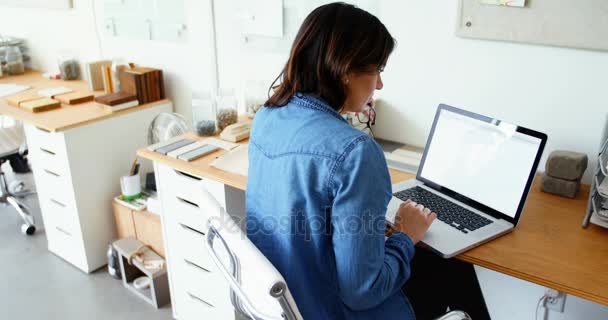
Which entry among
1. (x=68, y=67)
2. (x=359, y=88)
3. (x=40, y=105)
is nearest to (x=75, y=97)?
(x=40, y=105)

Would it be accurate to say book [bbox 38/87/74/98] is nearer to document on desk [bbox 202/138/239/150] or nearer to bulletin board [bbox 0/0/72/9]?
bulletin board [bbox 0/0/72/9]

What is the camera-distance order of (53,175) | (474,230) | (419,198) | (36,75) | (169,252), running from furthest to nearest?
1. (36,75)
2. (53,175)
3. (169,252)
4. (419,198)
5. (474,230)

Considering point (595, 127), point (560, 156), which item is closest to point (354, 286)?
point (560, 156)

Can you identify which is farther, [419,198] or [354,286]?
[419,198]

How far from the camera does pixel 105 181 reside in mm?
2521

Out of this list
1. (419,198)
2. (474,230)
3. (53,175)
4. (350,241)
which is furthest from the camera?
(53,175)

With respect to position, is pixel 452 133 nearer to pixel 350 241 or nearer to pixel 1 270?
Answer: pixel 350 241

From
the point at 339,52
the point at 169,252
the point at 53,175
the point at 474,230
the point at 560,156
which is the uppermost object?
the point at 339,52

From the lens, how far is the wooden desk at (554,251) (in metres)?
1.17

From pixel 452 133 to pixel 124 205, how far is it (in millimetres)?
1662

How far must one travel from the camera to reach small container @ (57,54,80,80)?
3105 mm

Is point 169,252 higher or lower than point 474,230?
lower

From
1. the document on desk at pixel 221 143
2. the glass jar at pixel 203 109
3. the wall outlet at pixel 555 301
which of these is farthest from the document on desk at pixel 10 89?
the wall outlet at pixel 555 301

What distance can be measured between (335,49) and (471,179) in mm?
692
